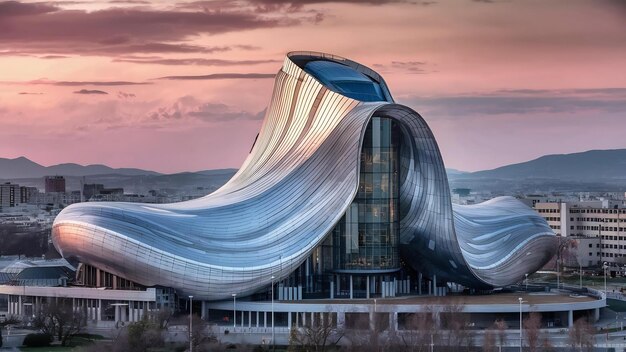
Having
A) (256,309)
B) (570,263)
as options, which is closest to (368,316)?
(256,309)

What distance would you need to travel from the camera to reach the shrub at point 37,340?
76000 mm

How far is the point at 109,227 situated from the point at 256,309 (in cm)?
1005

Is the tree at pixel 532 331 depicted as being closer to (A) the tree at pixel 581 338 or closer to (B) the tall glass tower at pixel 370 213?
(A) the tree at pixel 581 338

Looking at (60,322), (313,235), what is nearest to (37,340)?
(60,322)

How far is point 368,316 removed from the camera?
79.2 meters

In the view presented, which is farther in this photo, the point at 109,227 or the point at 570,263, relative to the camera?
the point at 570,263

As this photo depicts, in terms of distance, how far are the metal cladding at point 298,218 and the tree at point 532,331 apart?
11.4m

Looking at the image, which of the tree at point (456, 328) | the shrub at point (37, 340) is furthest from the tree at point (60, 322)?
the tree at point (456, 328)

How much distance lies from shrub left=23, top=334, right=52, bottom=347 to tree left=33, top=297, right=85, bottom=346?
30.6 inches

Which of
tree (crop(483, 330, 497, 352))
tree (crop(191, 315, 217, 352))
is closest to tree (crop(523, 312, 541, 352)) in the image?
tree (crop(483, 330, 497, 352))

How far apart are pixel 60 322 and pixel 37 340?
1.83 metres

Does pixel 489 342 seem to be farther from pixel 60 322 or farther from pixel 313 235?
pixel 60 322

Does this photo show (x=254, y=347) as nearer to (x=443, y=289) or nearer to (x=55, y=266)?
(x=443, y=289)

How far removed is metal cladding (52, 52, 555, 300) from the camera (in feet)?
274
